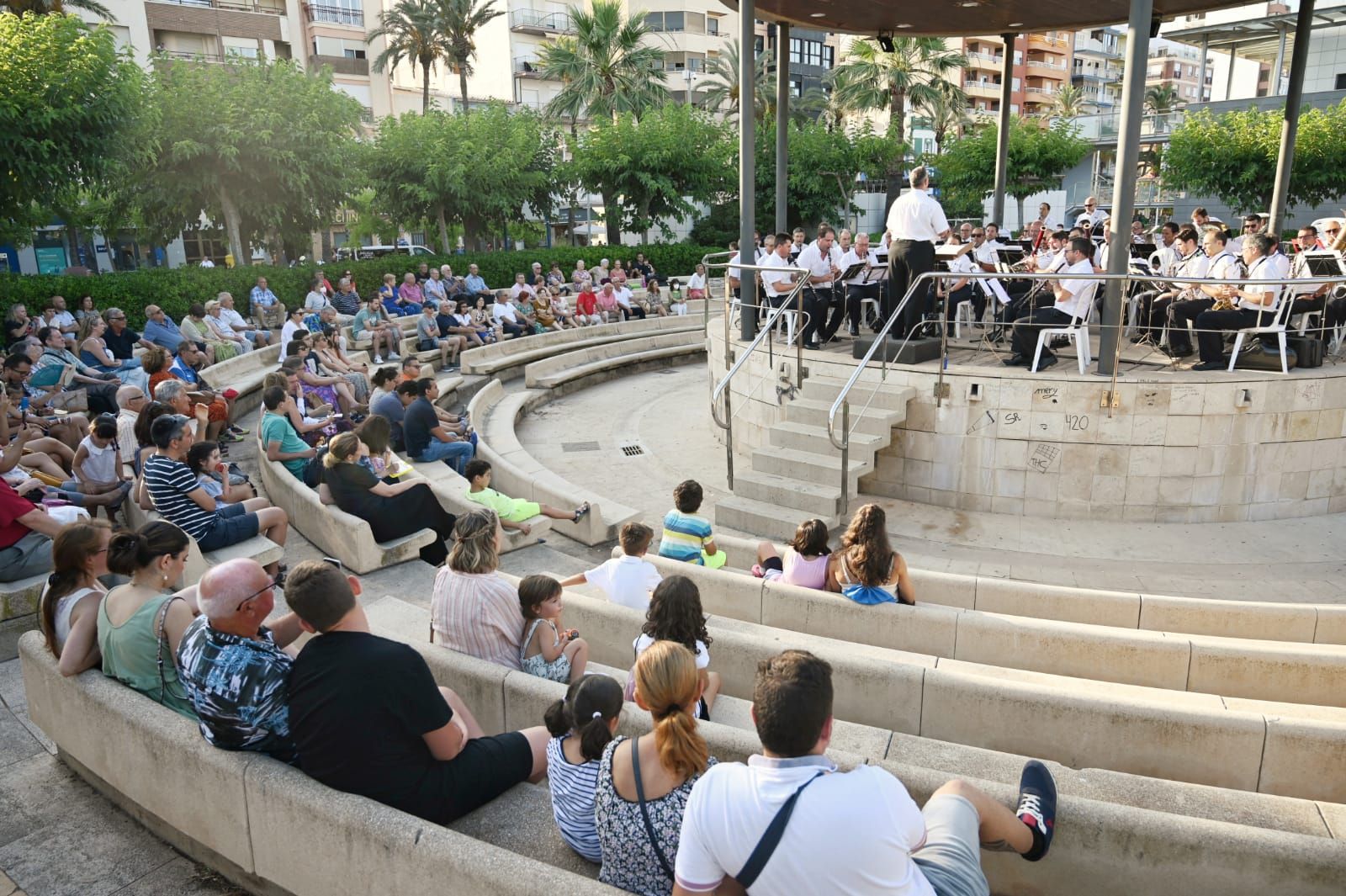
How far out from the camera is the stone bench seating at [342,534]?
287 inches

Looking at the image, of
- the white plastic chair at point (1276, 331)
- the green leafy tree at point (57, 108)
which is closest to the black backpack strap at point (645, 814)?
the white plastic chair at point (1276, 331)

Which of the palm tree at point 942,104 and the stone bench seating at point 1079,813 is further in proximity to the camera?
the palm tree at point 942,104

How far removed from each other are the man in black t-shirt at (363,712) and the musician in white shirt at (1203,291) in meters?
9.21

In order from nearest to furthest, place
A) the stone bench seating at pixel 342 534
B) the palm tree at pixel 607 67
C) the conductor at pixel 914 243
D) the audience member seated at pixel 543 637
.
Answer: the audience member seated at pixel 543 637, the stone bench seating at pixel 342 534, the conductor at pixel 914 243, the palm tree at pixel 607 67

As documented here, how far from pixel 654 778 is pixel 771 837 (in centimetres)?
61

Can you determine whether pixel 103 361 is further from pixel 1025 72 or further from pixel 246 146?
pixel 1025 72

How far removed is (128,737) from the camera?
3.93 metres

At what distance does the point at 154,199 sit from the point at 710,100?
32.7 m

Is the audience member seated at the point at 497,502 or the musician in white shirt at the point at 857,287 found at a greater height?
the musician in white shirt at the point at 857,287

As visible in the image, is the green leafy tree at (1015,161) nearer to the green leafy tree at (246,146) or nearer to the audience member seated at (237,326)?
the green leafy tree at (246,146)

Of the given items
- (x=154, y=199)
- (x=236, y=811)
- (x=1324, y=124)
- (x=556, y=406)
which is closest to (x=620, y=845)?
(x=236, y=811)

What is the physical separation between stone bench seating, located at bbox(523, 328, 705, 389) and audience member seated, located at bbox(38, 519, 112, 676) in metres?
11.7

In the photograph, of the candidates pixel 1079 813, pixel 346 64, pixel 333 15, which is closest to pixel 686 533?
pixel 1079 813

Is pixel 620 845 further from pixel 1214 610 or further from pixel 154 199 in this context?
pixel 154 199
